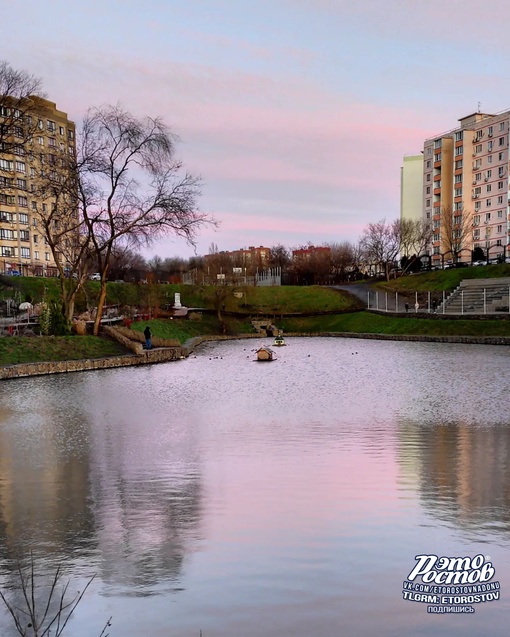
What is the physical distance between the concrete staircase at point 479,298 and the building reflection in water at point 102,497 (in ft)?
106

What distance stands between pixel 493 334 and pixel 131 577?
3329 centimetres

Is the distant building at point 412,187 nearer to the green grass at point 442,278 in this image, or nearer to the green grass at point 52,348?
the green grass at point 442,278

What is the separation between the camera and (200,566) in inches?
224

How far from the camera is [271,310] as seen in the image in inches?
2265

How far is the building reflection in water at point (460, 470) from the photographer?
691cm

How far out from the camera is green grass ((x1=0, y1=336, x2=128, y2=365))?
24042mm

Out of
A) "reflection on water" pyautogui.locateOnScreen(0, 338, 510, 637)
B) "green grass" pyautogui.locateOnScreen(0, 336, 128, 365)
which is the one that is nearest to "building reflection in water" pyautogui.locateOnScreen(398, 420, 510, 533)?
"reflection on water" pyautogui.locateOnScreen(0, 338, 510, 637)

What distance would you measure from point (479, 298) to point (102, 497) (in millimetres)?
40200

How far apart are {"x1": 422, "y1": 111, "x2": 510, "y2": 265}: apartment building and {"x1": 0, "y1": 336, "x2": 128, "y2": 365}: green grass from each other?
5500 centimetres

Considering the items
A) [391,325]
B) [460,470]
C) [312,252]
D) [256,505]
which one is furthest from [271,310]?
[256,505]

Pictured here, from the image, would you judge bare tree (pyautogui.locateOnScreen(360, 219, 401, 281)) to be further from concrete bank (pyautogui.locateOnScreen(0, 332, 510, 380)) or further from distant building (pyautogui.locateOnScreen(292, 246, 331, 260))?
concrete bank (pyautogui.locateOnScreen(0, 332, 510, 380))

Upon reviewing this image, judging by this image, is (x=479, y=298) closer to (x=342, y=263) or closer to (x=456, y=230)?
(x=456, y=230)

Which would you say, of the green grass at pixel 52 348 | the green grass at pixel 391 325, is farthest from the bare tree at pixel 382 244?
the green grass at pixel 52 348

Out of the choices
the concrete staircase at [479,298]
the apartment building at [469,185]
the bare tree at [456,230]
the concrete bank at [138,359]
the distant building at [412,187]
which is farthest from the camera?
the distant building at [412,187]
